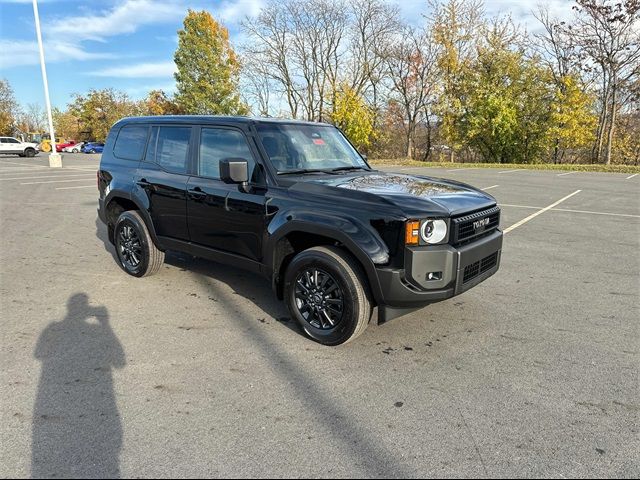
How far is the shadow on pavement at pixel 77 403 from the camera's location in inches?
90.8

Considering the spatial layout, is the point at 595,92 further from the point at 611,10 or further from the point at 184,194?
the point at 184,194

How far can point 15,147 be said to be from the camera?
125 feet

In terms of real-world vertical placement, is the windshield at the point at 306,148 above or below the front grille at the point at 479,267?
above

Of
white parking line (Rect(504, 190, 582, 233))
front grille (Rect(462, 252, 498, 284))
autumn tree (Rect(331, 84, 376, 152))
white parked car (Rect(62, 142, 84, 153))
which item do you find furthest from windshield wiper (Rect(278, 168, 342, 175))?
white parked car (Rect(62, 142, 84, 153))

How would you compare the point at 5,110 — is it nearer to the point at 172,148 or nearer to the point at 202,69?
the point at 202,69

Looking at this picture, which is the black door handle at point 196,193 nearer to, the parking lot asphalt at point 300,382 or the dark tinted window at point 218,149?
the dark tinted window at point 218,149

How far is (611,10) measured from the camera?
29.8m

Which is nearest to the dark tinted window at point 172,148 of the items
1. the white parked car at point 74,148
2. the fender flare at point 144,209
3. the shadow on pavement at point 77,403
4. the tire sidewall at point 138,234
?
the fender flare at point 144,209

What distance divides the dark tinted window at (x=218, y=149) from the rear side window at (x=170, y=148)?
0.86ft

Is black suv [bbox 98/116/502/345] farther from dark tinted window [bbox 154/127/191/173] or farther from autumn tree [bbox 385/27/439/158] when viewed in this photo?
autumn tree [bbox 385/27/439/158]

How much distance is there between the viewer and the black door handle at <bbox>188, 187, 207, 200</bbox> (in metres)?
4.46

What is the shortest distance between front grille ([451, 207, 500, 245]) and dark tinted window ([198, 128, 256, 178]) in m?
1.89

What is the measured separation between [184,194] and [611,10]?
117ft

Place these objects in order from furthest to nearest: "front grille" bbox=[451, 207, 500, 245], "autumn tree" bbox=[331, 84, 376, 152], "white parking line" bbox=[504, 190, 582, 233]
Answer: "autumn tree" bbox=[331, 84, 376, 152] < "white parking line" bbox=[504, 190, 582, 233] < "front grille" bbox=[451, 207, 500, 245]
